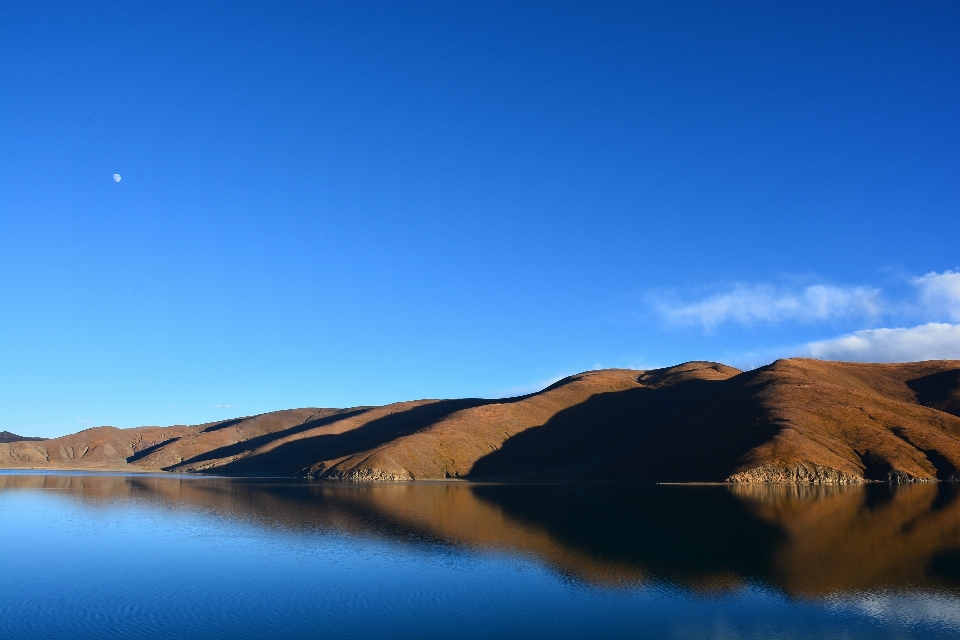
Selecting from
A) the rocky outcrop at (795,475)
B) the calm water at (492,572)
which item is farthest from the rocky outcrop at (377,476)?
the rocky outcrop at (795,475)

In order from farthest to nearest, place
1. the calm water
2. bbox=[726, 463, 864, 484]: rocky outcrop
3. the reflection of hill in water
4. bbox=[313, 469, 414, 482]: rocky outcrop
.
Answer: bbox=[313, 469, 414, 482]: rocky outcrop, bbox=[726, 463, 864, 484]: rocky outcrop, the reflection of hill in water, the calm water

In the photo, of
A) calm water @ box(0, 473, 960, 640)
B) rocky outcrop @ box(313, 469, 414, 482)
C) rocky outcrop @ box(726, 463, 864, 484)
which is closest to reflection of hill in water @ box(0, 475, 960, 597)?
calm water @ box(0, 473, 960, 640)

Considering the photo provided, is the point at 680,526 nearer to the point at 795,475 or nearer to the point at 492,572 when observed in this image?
the point at 492,572

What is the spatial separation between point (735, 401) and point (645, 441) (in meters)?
25.7

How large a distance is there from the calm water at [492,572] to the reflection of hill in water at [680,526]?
0.37m

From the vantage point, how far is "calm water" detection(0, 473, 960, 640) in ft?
128

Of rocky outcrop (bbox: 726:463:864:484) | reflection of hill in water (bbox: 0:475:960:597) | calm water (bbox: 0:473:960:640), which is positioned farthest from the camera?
rocky outcrop (bbox: 726:463:864:484)

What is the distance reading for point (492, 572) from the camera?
177 feet

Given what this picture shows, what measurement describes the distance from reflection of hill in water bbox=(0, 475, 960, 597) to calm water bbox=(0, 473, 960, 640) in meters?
0.37

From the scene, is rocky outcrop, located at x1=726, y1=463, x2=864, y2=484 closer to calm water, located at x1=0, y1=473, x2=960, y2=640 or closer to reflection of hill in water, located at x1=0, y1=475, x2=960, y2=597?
reflection of hill in water, located at x1=0, y1=475, x2=960, y2=597

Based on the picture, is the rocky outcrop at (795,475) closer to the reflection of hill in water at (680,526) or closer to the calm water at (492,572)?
the reflection of hill in water at (680,526)

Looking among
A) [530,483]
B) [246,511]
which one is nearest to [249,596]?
[246,511]

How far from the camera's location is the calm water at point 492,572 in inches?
1539

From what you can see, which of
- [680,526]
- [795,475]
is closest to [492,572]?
[680,526]
